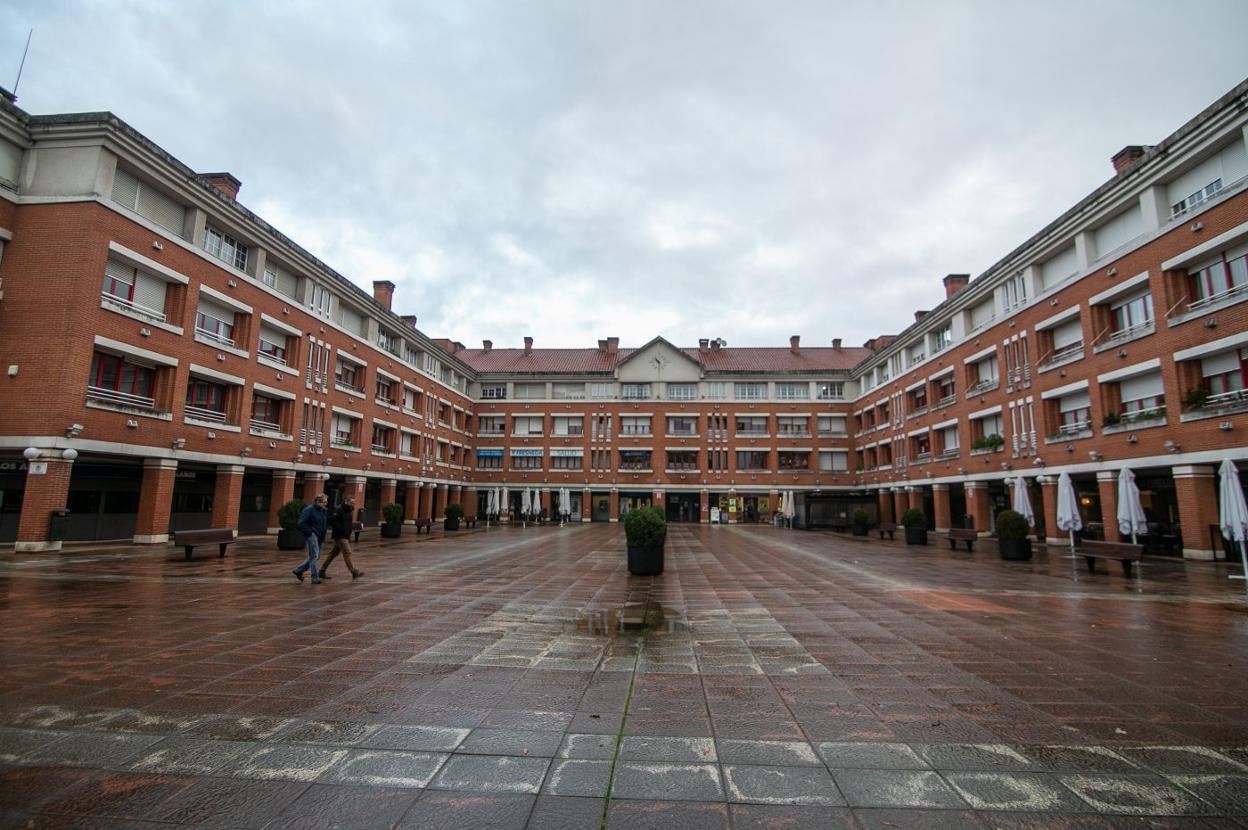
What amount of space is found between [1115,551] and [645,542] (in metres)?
11.5

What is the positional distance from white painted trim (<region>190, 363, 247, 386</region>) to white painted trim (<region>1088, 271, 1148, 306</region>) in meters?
34.7

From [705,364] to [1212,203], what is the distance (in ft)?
122

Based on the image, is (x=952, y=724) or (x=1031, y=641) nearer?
(x=952, y=724)

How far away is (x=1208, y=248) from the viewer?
17.9m

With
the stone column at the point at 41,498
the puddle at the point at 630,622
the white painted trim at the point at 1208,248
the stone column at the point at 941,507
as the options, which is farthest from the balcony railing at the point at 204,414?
the stone column at the point at 941,507

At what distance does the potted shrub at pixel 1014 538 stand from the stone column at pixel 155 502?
1097 inches

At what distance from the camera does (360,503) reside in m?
32.1

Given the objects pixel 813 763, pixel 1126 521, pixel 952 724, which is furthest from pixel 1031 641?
pixel 1126 521

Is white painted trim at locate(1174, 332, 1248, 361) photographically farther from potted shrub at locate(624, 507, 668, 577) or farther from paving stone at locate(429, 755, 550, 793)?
paving stone at locate(429, 755, 550, 793)

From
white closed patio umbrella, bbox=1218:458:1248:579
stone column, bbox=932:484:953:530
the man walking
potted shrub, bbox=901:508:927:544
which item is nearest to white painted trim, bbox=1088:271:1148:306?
white closed patio umbrella, bbox=1218:458:1248:579

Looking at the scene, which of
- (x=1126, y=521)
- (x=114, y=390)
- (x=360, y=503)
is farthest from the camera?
(x=360, y=503)

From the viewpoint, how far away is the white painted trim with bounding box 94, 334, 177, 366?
1798 centimetres

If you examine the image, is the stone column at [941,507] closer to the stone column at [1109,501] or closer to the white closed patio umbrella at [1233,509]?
the stone column at [1109,501]

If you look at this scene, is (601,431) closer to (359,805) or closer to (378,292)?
(378,292)
